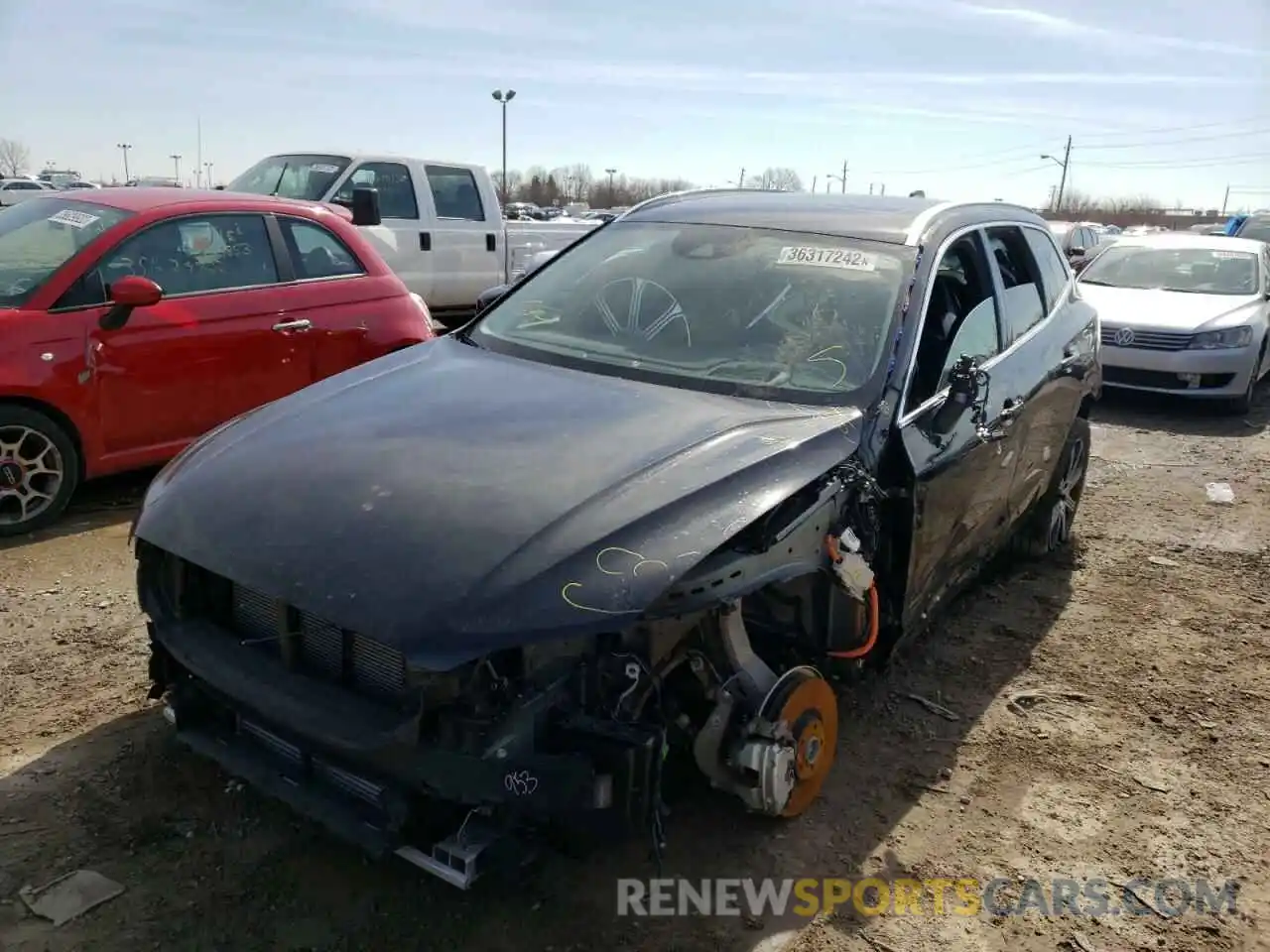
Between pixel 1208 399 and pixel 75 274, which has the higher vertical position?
pixel 75 274

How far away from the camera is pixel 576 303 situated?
13.3 feet

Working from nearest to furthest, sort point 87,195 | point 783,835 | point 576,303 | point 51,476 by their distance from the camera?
point 783,835, point 576,303, point 51,476, point 87,195

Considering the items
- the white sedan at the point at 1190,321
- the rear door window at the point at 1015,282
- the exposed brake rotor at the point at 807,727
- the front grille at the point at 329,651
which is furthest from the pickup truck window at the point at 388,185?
the exposed brake rotor at the point at 807,727

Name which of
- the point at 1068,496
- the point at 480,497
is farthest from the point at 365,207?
the point at 480,497

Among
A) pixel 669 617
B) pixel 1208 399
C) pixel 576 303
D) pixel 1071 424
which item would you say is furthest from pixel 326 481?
pixel 1208 399

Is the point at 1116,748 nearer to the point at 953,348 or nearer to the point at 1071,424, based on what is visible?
the point at 953,348

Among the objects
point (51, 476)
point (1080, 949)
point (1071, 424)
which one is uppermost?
point (1071, 424)

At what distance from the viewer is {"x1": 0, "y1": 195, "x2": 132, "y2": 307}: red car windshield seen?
527cm

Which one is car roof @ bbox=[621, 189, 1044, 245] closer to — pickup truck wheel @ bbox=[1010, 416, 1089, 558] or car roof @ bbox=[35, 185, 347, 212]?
pickup truck wheel @ bbox=[1010, 416, 1089, 558]

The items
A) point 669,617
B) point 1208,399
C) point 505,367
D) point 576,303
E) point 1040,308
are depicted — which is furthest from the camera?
point 1208,399

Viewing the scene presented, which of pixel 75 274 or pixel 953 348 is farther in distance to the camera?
pixel 75 274

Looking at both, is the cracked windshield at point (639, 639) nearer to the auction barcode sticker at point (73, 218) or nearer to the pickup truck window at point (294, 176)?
the auction barcode sticker at point (73, 218)

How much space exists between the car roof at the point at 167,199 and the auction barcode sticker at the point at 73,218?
4.9 inches

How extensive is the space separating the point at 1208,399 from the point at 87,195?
9.85 meters
